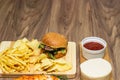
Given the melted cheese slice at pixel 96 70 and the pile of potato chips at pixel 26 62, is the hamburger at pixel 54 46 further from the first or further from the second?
the melted cheese slice at pixel 96 70

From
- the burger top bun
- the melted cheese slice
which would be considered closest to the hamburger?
the burger top bun

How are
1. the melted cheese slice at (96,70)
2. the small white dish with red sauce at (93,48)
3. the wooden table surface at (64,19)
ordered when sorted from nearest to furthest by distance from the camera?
1. the melted cheese slice at (96,70)
2. the small white dish with red sauce at (93,48)
3. the wooden table surface at (64,19)

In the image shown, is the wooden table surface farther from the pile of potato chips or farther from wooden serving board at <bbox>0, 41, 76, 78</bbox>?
the pile of potato chips

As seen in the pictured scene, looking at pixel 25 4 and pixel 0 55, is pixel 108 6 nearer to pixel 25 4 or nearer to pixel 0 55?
pixel 25 4

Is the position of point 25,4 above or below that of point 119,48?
above

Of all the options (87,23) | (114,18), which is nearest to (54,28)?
(87,23)

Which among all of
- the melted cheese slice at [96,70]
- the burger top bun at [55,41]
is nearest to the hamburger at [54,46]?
the burger top bun at [55,41]

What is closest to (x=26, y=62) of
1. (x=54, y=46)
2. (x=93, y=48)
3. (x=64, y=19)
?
(x=54, y=46)
